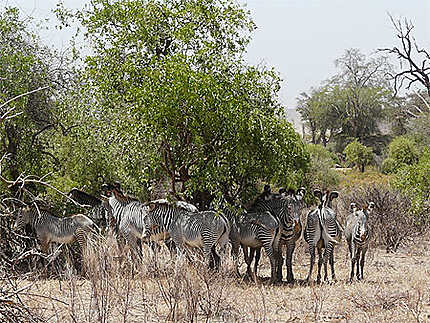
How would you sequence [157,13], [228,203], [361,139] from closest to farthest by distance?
[228,203] → [157,13] → [361,139]

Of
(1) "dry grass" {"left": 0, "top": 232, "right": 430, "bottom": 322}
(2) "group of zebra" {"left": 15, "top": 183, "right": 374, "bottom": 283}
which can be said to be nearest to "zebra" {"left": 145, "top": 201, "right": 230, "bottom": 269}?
(2) "group of zebra" {"left": 15, "top": 183, "right": 374, "bottom": 283}

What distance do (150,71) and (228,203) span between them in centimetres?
268

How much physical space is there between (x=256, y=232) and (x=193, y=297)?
342 centimetres

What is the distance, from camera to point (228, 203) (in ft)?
33.1

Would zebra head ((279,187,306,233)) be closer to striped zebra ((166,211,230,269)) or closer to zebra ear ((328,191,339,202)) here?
A: zebra ear ((328,191,339,202))

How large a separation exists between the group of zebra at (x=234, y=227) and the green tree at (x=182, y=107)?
431 millimetres

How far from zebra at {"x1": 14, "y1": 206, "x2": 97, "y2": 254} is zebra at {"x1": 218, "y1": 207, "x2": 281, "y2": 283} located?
258 centimetres

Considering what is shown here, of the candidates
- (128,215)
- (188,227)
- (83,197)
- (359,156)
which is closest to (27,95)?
(83,197)

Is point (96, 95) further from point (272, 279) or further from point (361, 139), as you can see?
point (361, 139)

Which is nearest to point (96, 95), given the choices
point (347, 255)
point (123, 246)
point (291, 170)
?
point (123, 246)

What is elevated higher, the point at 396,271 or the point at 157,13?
the point at 157,13

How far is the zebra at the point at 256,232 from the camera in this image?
9.91 metres

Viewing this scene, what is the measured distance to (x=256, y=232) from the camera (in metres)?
10.0

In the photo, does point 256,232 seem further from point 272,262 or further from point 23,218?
point 23,218
